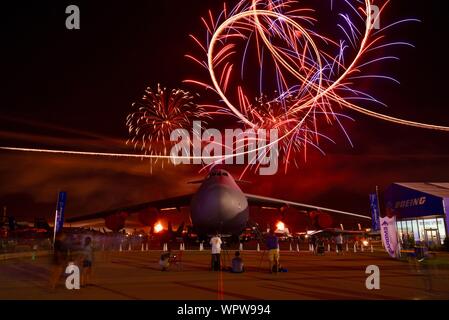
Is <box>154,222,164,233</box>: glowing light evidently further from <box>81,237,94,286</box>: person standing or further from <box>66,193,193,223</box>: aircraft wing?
<box>81,237,94,286</box>: person standing

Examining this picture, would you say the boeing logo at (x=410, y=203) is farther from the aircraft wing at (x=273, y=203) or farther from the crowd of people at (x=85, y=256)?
the crowd of people at (x=85, y=256)

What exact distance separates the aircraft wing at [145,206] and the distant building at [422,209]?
56.7 feet

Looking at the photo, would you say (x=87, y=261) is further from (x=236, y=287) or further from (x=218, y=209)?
(x=218, y=209)

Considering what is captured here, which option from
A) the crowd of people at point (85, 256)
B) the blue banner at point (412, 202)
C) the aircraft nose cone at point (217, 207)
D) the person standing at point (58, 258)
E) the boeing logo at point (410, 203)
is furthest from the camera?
the boeing logo at point (410, 203)

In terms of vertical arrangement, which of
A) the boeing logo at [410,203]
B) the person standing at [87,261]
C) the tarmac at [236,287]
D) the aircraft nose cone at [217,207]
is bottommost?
the tarmac at [236,287]

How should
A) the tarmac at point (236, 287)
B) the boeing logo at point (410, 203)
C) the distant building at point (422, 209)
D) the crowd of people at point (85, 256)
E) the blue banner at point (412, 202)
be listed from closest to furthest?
1. the tarmac at point (236, 287)
2. the crowd of people at point (85, 256)
3. the distant building at point (422, 209)
4. the blue banner at point (412, 202)
5. the boeing logo at point (410, 203)

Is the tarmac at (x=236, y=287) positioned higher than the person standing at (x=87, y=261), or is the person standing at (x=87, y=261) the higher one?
the person standing at (x=87, y=261)

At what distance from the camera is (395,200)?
40.4m

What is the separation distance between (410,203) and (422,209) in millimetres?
2551

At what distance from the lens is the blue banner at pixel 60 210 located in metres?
28.6

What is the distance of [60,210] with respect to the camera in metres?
29.7

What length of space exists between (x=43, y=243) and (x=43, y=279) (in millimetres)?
23506

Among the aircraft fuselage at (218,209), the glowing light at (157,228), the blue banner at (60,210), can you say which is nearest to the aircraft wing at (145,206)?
the blue banner at (60,210)
